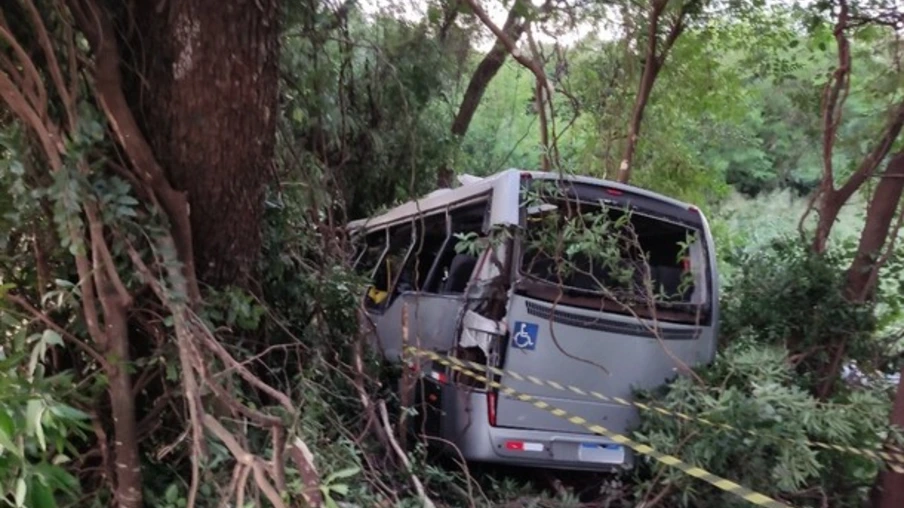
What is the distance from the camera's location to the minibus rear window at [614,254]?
195 inches

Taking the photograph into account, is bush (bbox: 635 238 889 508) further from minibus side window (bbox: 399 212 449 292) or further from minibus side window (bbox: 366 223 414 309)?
minibus side window (bbox: 366 223 414 309)

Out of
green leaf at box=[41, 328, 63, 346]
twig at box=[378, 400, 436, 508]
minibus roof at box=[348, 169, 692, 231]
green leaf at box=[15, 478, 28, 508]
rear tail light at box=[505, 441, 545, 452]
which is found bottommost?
rear tail light at box=[505, 441, 545, 452]

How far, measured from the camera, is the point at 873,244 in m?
6.11

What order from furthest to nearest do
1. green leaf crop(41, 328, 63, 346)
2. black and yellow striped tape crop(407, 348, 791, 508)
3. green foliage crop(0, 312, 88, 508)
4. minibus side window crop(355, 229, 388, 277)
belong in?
minibus side window crop(355, 229, 388, 277)
black and yellow striped tape crop(407, 348, 791, 508)
green leaf crop(41, 328, 63, 346)
green foliage crop(0, 312, 88, 508)

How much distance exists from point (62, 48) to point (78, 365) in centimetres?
117

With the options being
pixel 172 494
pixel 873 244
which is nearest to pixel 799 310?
pixel 873 244

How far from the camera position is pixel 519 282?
4.92 m

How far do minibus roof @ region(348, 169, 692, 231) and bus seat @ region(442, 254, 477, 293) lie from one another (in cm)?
41

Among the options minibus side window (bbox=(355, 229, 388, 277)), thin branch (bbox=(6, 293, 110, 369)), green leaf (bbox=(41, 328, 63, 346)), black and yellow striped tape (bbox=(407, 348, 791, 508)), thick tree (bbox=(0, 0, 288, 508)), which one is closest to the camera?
green leaf (bbox=(41, 328, 63, 346))

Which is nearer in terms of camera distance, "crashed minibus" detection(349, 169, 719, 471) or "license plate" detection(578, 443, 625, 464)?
"crashed minibus" detection(349, 169, 719, 471)

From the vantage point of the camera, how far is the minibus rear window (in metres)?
4.95

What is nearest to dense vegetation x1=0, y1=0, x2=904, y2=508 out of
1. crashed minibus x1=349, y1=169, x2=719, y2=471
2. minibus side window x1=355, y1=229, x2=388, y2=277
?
crashed minibus x1=349, y1=169, x2=719, y2=471

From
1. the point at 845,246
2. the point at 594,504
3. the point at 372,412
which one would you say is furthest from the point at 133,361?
the point at 845,246

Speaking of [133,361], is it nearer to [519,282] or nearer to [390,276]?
[519,282]
